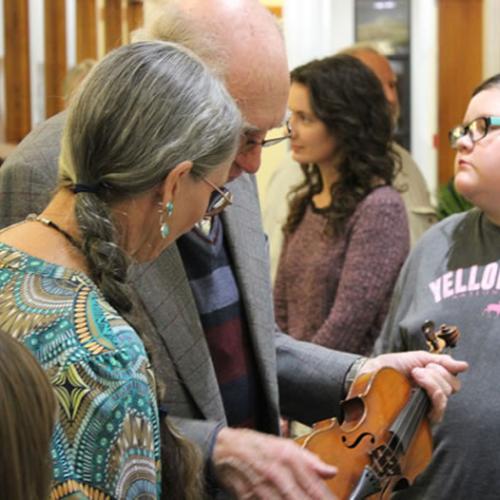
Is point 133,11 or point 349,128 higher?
point 133,11

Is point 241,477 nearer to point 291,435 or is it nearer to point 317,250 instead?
point 291,435

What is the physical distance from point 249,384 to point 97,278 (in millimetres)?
591

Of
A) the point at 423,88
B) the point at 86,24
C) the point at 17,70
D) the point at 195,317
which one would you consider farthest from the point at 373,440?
the point at 423,88

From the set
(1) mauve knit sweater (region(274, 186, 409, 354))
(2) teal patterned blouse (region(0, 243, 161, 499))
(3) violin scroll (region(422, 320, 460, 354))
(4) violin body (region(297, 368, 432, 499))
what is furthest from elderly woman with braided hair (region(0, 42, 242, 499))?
(1) mauve knit sweater (region(274, 186, 409, 354))

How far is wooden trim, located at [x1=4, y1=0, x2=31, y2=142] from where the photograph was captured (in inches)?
151

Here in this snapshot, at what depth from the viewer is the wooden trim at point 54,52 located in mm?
4258

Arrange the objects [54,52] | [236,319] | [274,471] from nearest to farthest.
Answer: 1. [274,471]
2. [236,319]
3. [54,52]

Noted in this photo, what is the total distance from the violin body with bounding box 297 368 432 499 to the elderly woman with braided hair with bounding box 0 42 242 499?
0.90 ft

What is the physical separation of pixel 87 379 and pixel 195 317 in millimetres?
512

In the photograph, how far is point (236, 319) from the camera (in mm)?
1739

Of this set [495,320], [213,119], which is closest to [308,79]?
[495,320]

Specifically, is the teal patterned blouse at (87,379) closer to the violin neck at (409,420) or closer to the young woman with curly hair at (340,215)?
the violin neck at (409,420)

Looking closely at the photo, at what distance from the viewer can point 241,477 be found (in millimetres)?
1399

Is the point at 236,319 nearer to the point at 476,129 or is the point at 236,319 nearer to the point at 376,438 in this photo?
the point at 376,438
